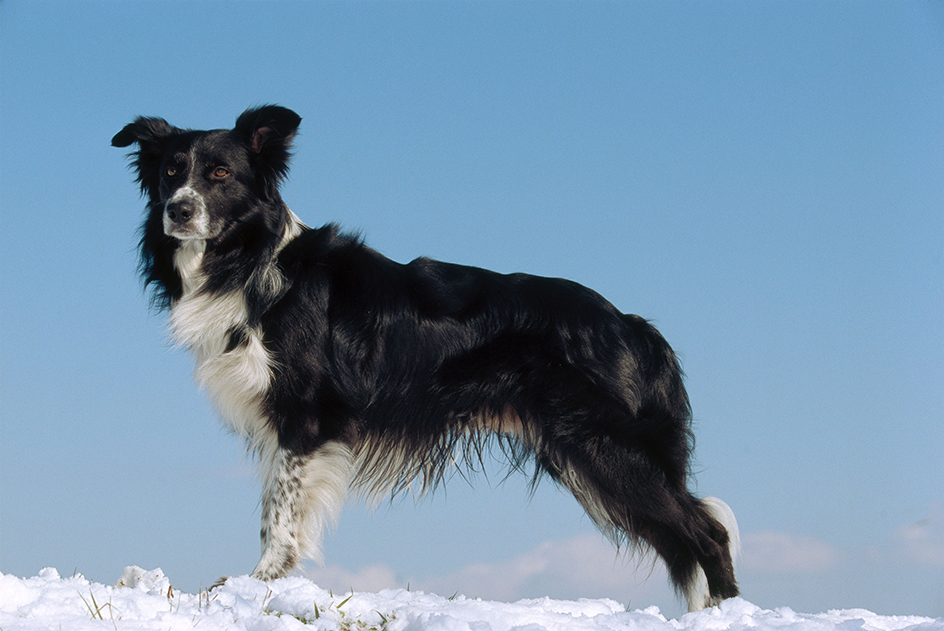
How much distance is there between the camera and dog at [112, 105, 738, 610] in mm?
5215

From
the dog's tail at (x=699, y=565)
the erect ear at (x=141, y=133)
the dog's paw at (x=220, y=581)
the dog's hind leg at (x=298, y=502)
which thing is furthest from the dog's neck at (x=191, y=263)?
the dog's tail at (x=699, y=565)

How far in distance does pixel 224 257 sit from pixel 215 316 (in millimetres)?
381

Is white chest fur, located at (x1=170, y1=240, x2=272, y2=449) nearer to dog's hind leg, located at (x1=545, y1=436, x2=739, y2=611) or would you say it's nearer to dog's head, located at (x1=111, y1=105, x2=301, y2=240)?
dog's head, located at (x1=111, y1=105, x2=301, y2=240)

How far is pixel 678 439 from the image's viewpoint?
220 inches

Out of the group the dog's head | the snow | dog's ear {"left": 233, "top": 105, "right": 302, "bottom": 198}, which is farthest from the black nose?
the snow

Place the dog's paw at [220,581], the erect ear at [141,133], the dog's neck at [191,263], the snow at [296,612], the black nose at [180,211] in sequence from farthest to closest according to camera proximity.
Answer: the erect ear at [141,133] → the dog's neck at [191,263] → the black nose at [180,211] → the dog's paw at [220,581] → the snow at [296,612]

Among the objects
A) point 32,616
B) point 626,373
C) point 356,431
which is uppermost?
point 626,373

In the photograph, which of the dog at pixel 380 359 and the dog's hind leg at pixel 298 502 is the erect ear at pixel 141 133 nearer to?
the dog at pixel 380 359

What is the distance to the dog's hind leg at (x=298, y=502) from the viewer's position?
5.00 m

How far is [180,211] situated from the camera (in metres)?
5.17

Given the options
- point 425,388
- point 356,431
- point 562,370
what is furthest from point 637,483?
point 356,431

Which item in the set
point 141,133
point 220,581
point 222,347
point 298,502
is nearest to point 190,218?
point 222,347

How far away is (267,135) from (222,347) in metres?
1.42

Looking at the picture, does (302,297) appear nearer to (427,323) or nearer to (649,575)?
(427,323)
